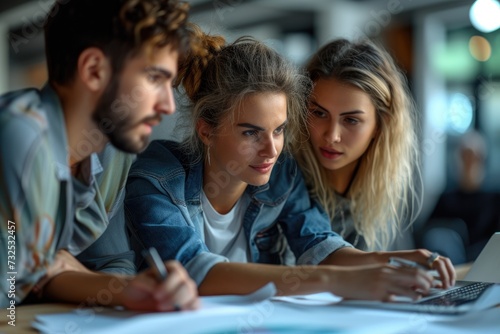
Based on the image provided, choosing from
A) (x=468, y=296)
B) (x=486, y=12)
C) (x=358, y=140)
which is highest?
(x=486, y=12)

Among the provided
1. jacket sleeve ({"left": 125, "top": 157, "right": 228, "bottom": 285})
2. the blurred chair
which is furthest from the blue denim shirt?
the blurred chair

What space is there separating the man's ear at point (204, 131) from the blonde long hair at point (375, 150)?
0.68 ft

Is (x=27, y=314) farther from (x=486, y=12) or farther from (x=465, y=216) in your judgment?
(x=486, y=12)

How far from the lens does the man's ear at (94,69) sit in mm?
697

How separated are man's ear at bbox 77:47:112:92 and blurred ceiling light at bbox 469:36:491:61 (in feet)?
15.3

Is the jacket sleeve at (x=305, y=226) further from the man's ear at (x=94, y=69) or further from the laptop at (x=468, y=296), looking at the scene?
the man's ear at (x=94, y=69)

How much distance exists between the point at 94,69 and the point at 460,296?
1.88 feet

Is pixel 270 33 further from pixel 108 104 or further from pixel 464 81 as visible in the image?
pixel 108 104

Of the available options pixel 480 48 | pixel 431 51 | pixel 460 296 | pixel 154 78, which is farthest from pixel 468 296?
pixel 431 51

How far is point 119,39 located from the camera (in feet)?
2.28

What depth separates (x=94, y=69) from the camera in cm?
70

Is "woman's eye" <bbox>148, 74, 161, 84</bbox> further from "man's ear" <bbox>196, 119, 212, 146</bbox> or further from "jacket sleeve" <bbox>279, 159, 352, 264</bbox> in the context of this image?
"jacket sleeve" <bbox>279, 159, 352, 264</bbox>

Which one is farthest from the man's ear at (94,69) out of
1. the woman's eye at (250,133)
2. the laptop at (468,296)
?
the laptop at (468,296)

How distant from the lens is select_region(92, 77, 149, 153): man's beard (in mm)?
701
